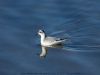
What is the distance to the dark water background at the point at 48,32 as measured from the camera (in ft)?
78.5

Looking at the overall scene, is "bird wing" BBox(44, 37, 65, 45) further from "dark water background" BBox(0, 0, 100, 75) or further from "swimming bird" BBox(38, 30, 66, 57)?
"dark water background" BBox(0, 0, 100, 75)

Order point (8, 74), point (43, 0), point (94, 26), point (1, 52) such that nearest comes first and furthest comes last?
point (8, 74), point (1, 52), point (94, 26), point (43, 0)

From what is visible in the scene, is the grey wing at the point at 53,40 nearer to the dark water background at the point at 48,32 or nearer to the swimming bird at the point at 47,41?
the swimming bird at the point at 47,41

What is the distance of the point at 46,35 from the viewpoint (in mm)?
26531

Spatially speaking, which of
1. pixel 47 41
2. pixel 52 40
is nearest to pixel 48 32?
pixel 47 41

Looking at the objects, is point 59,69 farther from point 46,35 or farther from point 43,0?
point 43,0

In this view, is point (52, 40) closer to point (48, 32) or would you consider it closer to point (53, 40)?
point (53, 40)

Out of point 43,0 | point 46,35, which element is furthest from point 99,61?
point 43,0

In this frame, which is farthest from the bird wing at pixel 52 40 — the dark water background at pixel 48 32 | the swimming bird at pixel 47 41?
the dark water background at pixel 48 32

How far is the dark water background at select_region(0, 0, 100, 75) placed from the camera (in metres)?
23.9

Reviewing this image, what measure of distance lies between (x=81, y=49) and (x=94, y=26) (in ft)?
8.23

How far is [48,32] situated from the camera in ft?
88.8

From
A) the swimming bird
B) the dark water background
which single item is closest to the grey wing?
the swimming bird

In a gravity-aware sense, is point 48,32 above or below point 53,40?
above
